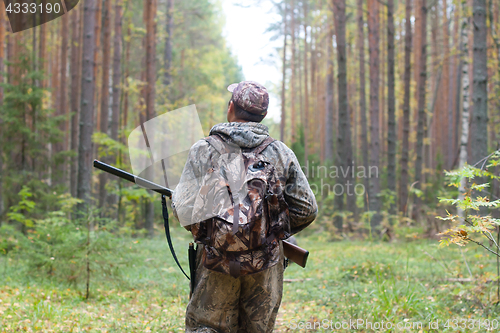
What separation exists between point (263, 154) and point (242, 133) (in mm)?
205

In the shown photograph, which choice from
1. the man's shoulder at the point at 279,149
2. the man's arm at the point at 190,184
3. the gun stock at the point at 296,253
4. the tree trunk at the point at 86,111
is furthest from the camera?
the tree trunk at the point at 86,111

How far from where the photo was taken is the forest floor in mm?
4129

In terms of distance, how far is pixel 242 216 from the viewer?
2.29 m

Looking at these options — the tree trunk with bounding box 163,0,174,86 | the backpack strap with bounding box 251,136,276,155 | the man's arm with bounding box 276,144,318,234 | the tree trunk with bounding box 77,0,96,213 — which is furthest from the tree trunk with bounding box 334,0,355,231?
the backpack strap with bounding box 251,136,276,155

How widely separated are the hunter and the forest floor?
73.9 inches

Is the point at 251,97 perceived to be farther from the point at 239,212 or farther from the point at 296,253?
the point at 296,253

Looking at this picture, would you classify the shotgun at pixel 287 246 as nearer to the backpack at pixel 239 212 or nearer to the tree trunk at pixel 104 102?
the backpack at pixel 239 212

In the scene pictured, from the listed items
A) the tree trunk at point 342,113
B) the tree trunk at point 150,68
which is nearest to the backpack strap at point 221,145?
the tree trunk at point 150,68

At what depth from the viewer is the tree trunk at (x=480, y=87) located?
6926 mm

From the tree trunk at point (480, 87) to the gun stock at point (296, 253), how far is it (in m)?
5.47

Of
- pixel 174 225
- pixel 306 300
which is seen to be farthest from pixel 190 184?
pixel 174 225

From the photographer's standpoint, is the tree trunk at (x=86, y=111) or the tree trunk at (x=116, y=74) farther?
the tree trunk at (x=116, y=74)

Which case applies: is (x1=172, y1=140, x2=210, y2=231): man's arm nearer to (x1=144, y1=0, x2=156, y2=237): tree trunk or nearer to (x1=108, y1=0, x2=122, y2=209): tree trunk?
(x1=144, y1=0, x2=156, y2=237): tree trunk

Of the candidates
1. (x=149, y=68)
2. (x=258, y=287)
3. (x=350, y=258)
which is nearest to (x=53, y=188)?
(x=149, y=68)
